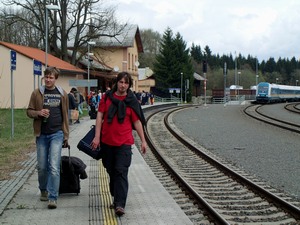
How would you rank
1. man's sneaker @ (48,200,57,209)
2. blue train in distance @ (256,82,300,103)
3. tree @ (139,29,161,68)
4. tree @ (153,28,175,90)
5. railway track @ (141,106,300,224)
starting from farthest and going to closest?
tree @ (139,29,161,68), tree @ (153,28,175,90), blue train in distance @ (256,82,300,103), railway track @ (141,106,300,224), man's sneaker @ (48,200,57,209)

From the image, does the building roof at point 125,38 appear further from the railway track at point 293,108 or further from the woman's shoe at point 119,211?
the woman's shoe at point 119,211

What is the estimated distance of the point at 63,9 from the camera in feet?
155

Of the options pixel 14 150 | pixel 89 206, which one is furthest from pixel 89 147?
pixel 14 150

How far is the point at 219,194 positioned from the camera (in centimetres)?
872

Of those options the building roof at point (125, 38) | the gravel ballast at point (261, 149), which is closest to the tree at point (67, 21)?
the building roof at point (125, 38)

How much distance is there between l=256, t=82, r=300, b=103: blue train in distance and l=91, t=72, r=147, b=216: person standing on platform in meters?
61.5

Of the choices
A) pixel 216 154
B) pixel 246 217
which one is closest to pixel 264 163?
pixel 216 154

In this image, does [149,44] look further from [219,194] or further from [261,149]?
[219,194]

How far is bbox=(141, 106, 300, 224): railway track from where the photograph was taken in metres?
6.83

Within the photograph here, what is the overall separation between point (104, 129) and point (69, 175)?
4.56 ft

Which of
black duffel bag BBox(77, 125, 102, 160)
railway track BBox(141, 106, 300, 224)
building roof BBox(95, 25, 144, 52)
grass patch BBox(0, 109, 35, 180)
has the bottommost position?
railway track BBox(141, 106, 300, 224)

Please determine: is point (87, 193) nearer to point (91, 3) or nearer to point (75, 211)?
point (75, 211)

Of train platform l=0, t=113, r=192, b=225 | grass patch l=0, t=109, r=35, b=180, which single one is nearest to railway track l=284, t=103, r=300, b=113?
grass patch l=0, t=109, r=35, b=180

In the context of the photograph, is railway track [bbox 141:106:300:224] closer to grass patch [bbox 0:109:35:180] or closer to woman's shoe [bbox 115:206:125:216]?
woman's shoe [bbox 115:206:125:216]
